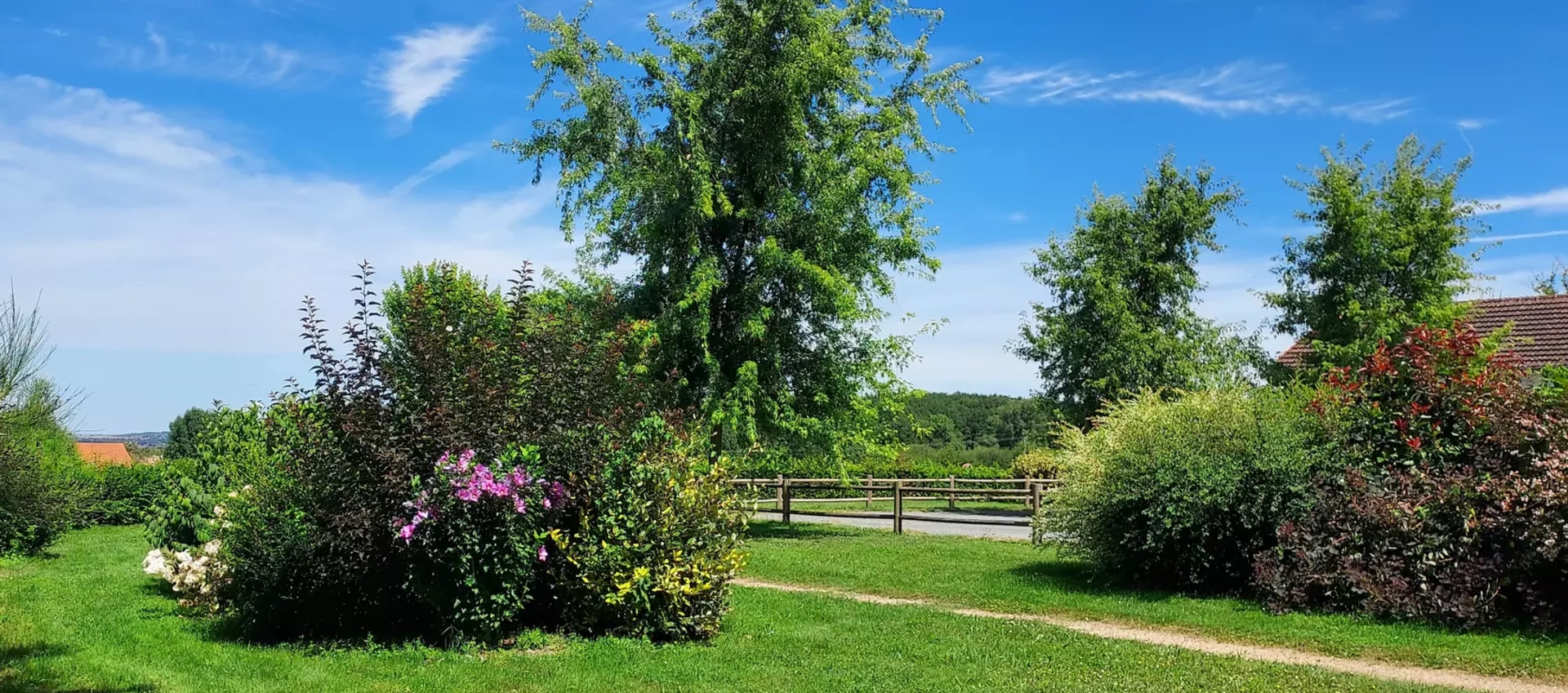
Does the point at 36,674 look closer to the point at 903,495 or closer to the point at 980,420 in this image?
the point at 903,495

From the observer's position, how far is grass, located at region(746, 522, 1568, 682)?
8016 millimetres

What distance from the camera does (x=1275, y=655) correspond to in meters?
8.19

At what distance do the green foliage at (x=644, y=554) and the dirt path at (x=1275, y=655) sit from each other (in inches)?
108

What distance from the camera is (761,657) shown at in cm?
789

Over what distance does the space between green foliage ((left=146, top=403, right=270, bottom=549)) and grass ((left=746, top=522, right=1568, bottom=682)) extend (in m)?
6.42

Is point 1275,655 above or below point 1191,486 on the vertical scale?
below

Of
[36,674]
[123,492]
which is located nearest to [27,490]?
[36,674]

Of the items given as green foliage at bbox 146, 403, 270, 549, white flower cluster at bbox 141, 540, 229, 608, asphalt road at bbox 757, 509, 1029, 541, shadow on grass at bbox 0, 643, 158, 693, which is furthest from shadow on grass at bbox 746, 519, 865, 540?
shadow on grass at bbox 0, 643, 158, 693

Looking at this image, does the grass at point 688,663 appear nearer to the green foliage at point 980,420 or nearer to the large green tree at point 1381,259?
the large green tree at point 1381,259

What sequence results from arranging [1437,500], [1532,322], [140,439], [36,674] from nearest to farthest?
[36,674]
[1437,500]
[1532,322]
[140,439]

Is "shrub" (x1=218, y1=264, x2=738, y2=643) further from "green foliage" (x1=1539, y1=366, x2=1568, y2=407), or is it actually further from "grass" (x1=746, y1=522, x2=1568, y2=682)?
"green foliage" (x1=1539, y1=366, x2=1568, y2=407)

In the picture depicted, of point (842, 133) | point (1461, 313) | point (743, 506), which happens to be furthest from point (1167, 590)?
point (1461, 313)

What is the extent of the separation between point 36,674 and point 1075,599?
9103 millimetres

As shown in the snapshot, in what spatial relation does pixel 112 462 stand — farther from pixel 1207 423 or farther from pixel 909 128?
pixel 1207 423
